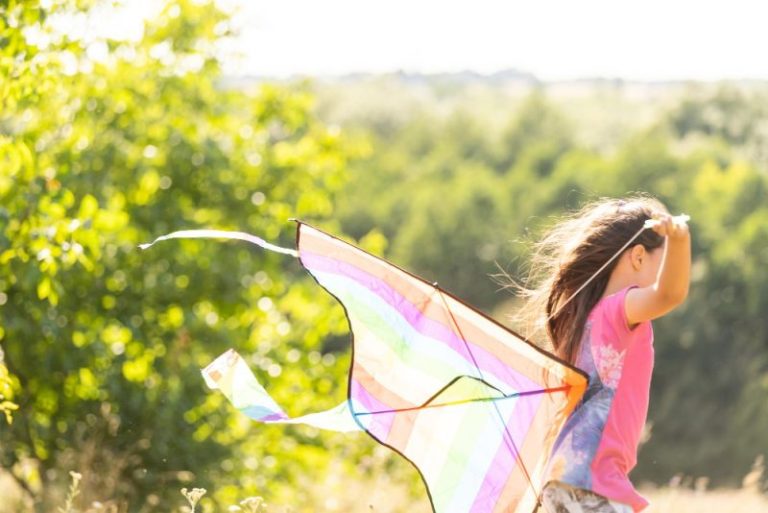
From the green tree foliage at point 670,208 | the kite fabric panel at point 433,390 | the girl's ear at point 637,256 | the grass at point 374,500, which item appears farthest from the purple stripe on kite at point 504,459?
the green tree foliage at point 670,208

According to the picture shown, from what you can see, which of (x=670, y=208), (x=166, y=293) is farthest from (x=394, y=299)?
(x=670, y=208)

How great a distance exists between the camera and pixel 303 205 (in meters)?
9.16

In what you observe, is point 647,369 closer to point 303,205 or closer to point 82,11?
point 82,11

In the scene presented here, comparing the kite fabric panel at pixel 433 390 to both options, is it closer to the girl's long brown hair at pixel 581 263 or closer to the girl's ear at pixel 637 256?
the girl's long brown hair at pixel 581 263

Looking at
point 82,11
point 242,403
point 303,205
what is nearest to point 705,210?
point 303,205

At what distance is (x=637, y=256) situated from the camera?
3.50 m

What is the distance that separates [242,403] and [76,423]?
15.0ft

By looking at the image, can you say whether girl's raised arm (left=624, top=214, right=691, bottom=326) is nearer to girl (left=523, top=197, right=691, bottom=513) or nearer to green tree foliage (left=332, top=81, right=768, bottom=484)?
girl (left=523, top=197, right=691, bottom=513)

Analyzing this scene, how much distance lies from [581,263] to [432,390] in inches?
23.8

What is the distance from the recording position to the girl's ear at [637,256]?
3.50 meters

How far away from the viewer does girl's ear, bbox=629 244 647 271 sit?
138 inches

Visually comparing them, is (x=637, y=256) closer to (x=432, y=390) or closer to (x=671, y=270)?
(x=671, y=270)

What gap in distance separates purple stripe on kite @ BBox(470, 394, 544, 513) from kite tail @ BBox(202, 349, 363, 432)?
1.19 ft

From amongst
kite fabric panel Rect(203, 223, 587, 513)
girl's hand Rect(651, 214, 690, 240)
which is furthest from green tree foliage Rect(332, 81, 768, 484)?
girl's hand Rect(651, 214, 690, 240)
